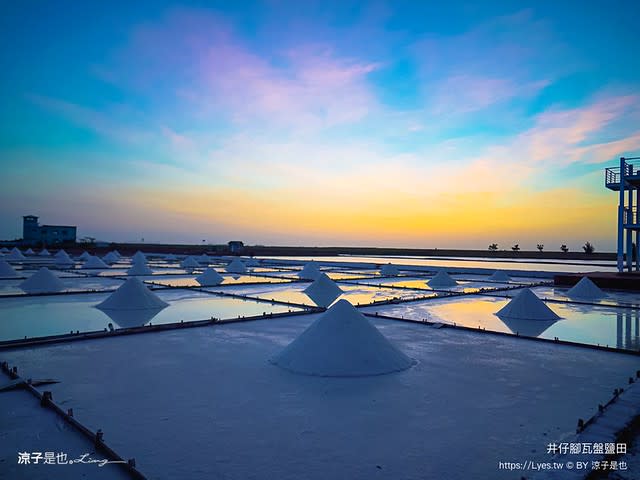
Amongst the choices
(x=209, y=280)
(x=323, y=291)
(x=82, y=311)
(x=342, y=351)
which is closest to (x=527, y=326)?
(x=342, y=351)

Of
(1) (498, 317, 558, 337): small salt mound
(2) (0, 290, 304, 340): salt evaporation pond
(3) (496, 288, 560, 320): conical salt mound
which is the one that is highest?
(3) (496, 288, 560, 320): conical salt mound

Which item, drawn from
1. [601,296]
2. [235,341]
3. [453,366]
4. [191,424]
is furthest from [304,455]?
[601,296]

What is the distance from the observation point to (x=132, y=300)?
10.2 metres

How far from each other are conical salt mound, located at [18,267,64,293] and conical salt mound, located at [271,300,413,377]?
1164 cm

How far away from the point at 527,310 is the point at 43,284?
565 inches

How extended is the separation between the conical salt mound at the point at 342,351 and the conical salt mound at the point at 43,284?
38.2 ft

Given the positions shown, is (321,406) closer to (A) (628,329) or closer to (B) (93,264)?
(A) (628,329)

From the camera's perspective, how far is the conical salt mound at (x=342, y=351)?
16.5 ft

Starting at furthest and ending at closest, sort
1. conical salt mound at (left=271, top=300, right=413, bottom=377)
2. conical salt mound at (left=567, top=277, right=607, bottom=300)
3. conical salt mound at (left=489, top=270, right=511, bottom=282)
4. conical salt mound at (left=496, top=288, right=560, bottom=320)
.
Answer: conical salt mound at (left=489, top=270, right=511, bottom=282) < conical salt mound at (left=567, top=277, right=607, bottom=300) < conical salt mound at (left=496, top=288, right=560, bottom=320) < conical salt mound at (left=271, top=300, right=413, bottom=377)

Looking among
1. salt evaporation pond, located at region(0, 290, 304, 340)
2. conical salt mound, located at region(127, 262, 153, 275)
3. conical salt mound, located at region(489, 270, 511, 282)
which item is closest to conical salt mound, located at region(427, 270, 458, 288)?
conical salt mound, located at region(489, 270, 511, 282)

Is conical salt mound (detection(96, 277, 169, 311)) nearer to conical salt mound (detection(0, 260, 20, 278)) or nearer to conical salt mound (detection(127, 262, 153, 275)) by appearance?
conical salt mound (detection(127, 262, 153, 275))

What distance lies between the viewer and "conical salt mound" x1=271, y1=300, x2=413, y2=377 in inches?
198

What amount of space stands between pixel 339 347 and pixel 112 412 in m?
2.57

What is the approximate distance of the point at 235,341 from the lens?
22.2 feet
